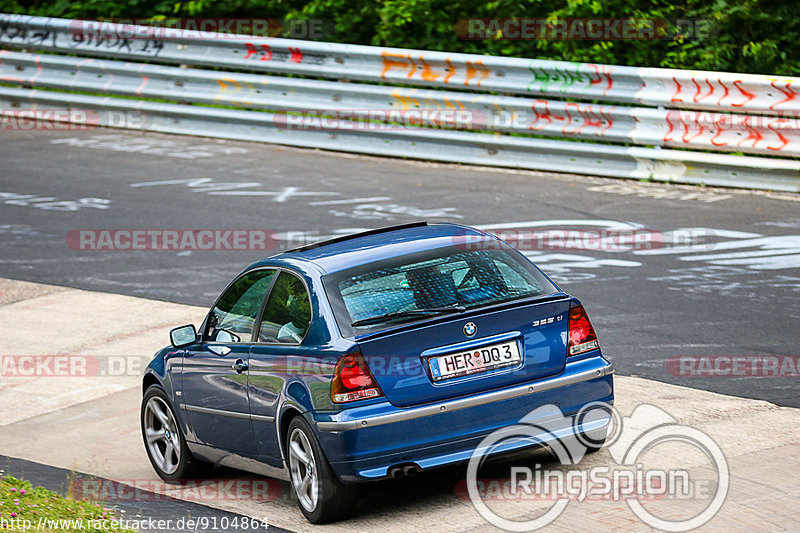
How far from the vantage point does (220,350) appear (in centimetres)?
760

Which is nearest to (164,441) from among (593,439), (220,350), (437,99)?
(220,350)

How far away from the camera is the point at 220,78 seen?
64.0 feet

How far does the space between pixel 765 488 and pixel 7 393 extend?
20.8ft

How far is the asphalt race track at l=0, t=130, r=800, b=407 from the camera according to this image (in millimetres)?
10109

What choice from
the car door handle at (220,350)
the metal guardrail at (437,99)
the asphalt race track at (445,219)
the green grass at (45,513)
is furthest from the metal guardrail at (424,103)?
the green grass at (45,513)

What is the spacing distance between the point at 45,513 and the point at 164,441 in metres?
2.19

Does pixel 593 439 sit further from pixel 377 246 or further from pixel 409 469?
pixel 377 246

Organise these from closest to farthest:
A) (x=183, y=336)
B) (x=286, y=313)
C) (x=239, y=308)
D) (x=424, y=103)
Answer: (x=286, y=313), (x=239, y=308), (x=183, y=336), (x=424, y=103)

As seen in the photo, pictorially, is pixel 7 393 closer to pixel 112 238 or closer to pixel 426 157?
pixel 112 238

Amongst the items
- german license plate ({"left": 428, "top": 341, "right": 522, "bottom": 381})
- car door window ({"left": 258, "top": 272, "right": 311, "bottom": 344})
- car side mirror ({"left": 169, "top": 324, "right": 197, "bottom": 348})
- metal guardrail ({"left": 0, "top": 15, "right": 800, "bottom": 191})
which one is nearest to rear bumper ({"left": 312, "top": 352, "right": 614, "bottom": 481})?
german license plate ({"left": 428, "top": 341, "right": 522, "bottom": 381})

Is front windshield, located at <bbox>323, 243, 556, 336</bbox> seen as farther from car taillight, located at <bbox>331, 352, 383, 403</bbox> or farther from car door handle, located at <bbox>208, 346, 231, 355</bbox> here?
car door handle, located at <bbox>208, 346, 231, 355</bbox>

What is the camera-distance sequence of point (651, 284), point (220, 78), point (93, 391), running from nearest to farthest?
point (93, 391), point (651, 284), point (220, 78)

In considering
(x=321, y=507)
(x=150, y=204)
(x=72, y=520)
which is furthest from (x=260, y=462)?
(x=150, y=204)

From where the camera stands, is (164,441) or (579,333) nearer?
(579,333)
